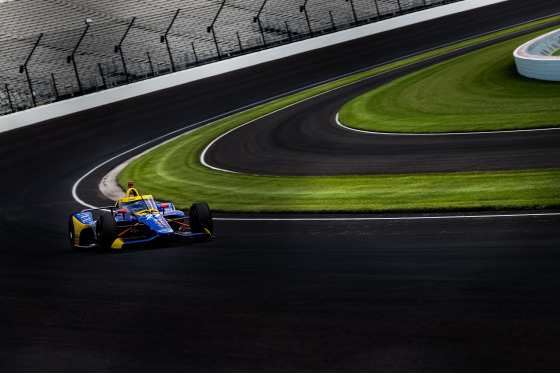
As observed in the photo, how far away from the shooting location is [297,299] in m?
10.2

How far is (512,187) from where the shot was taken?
15812mm

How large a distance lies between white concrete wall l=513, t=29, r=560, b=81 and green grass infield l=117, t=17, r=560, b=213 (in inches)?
423

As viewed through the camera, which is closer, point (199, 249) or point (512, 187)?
point (199, 249)

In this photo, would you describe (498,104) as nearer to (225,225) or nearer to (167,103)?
(225,225)

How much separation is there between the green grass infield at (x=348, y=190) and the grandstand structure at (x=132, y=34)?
1914cm

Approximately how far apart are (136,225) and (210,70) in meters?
33.4

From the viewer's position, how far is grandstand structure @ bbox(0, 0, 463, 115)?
4356 cm

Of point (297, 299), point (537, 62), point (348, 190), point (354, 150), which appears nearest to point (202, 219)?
point (348, 190)

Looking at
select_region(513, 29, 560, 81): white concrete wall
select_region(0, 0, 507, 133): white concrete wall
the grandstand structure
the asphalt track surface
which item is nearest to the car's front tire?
the asphalt track surface

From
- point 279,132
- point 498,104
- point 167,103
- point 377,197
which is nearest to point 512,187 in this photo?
point 377,197

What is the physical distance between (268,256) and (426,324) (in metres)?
4.72

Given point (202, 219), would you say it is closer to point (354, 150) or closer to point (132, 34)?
point (354, 150)

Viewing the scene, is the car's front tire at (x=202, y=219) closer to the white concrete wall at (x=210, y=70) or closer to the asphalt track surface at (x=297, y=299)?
the asphalt track surface at (x=297, y=299)

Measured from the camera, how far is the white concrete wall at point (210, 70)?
A: 39.8 m
